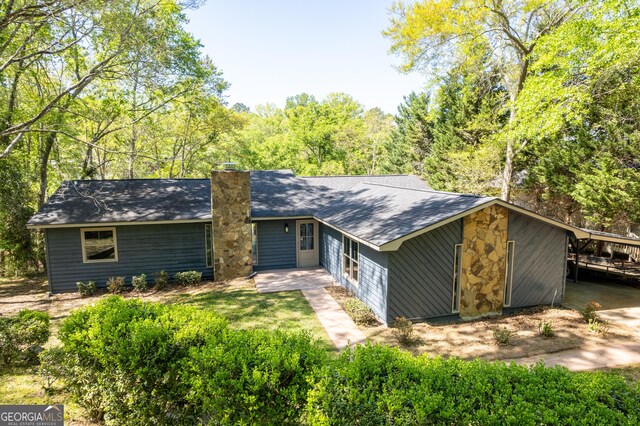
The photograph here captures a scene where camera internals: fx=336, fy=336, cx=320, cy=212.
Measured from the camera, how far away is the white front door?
1497cm

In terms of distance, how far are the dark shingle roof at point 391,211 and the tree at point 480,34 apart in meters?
7.75

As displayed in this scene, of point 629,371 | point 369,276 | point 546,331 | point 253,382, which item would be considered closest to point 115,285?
point 369,276

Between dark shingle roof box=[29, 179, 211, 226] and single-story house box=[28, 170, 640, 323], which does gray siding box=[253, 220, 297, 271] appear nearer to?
single-story house box=[28, 170, 640, 323]

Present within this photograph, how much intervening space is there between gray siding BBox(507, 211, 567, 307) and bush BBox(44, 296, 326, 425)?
8.18m

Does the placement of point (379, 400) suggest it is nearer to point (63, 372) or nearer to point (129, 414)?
point (129, 414)

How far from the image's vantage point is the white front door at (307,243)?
1497 cm

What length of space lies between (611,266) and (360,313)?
1157 cm

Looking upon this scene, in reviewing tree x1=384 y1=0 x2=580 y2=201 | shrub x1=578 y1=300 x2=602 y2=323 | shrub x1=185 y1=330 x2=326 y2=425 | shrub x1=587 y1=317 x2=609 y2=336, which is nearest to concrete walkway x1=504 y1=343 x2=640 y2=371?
shrub x1=587 y1=317 x2=609 y2=336

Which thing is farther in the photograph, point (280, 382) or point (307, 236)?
point (307, 236)

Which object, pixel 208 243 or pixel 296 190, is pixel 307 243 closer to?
pixel 296 190

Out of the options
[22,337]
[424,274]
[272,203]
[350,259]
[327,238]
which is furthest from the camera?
[272,203]

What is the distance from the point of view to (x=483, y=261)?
9.53 meters

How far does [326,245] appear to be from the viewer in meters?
14.3

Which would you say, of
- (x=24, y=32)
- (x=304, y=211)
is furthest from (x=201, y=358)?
(x=24, y=32)
